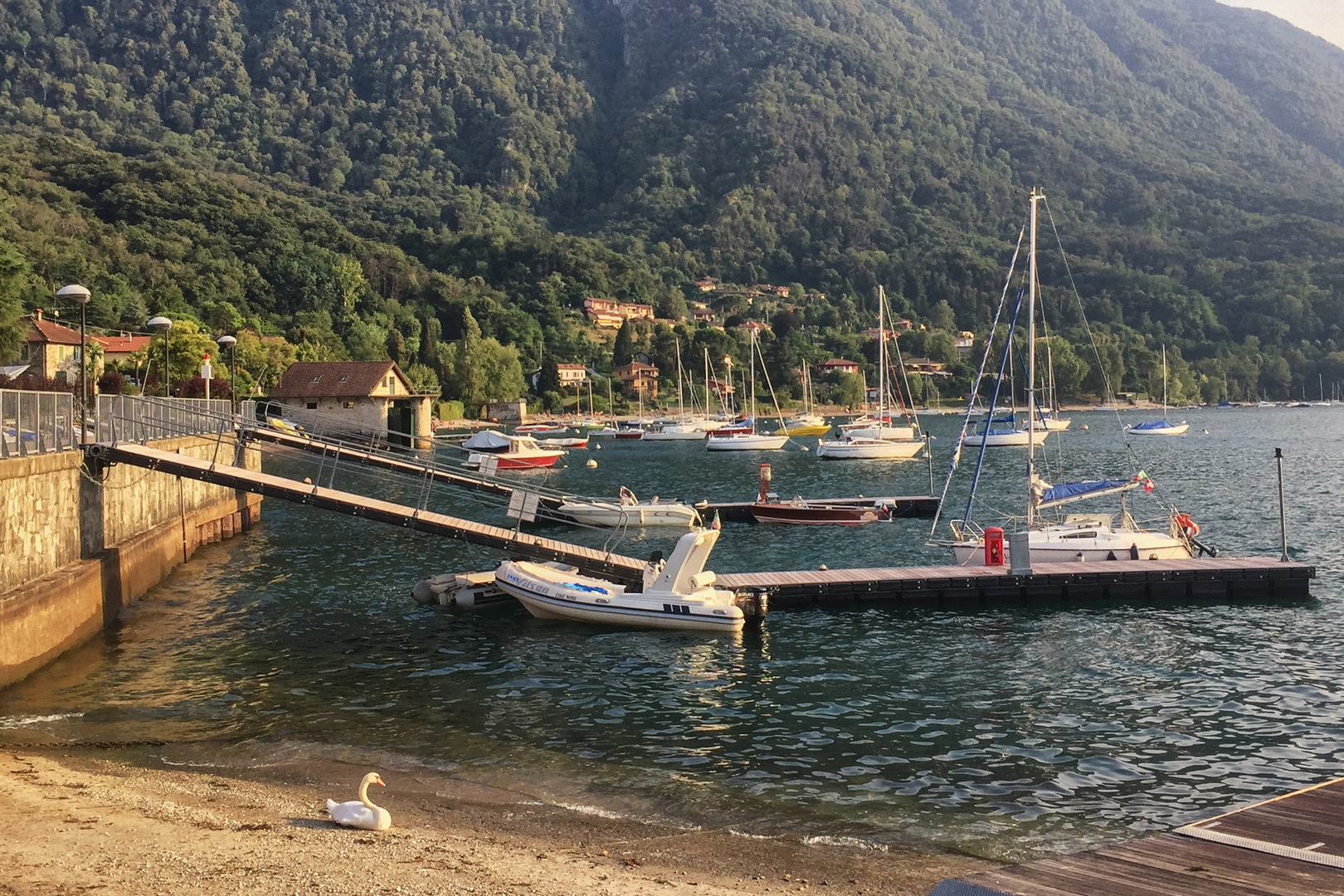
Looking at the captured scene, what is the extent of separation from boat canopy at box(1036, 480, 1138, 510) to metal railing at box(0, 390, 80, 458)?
2820cm

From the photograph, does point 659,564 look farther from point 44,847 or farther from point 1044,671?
point 44,847

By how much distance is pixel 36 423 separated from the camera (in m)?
22.0

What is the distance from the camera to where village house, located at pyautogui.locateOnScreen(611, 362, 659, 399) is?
626 ft

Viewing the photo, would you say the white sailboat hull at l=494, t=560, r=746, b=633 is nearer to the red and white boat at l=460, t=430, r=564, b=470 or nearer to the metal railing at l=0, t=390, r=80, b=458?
the metal railing at l=0, t=390, r=80, b=458

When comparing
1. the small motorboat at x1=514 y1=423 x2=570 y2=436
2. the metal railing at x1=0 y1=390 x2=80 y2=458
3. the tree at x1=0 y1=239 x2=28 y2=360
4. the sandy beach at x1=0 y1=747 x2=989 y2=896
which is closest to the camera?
the sandy beach at x1=0 y1=747 x2=989 y2=896

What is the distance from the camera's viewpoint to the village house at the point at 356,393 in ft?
336

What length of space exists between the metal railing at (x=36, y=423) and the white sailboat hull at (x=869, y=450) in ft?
239

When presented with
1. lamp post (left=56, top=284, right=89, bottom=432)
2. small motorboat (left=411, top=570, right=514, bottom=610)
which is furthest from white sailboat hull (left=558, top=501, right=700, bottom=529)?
lamp post (left=56, top=284, right=89, bottom=432)

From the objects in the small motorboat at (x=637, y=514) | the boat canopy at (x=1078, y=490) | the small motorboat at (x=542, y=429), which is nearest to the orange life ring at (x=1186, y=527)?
the boat canopy at (x=1078, y=490)

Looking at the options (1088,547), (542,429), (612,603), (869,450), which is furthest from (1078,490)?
(542,429)

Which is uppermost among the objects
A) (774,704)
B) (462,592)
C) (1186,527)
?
(1186,527)

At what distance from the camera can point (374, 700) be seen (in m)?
19.8

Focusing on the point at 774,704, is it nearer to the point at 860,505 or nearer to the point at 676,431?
the point at 860,505

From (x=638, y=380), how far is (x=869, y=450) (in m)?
102
